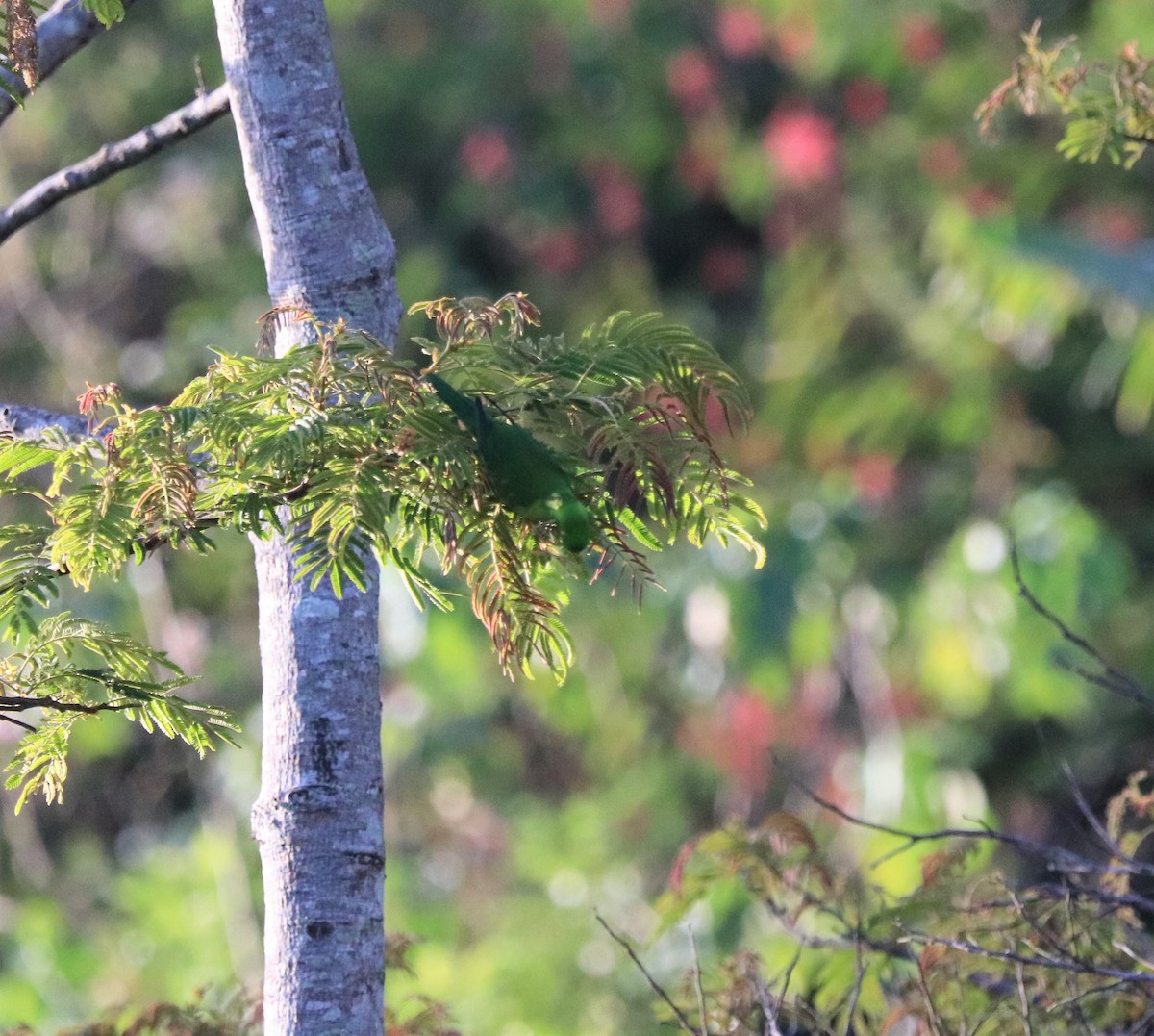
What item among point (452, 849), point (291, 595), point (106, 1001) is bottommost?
point (291, 595)

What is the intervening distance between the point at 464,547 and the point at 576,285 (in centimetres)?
798

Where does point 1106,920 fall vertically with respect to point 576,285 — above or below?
below

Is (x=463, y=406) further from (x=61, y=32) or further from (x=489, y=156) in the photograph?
(x=489, y=156)

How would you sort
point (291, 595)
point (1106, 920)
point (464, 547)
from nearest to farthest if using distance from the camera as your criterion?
point (464, 547) → point (291, 595) → point (1106, 920)

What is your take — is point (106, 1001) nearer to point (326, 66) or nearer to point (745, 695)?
point (745, 695)

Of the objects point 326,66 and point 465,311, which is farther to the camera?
point 326,66

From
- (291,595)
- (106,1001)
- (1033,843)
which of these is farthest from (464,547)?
(106,1001)

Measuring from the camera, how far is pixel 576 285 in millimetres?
9234

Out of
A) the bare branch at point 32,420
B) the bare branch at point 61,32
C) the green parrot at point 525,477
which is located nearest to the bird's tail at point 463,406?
the green parrot at point 525,477

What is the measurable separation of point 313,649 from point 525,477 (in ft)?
1.57

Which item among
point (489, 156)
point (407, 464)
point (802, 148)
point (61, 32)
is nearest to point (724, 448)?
point (802, 148)

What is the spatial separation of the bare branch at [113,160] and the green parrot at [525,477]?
81 cm

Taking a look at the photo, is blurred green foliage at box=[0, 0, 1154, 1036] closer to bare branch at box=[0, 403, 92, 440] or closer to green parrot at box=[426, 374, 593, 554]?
bare branch at box=[0, 403, 92, 440]

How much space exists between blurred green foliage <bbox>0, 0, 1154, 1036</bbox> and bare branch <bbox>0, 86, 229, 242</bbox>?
13.6 ft
